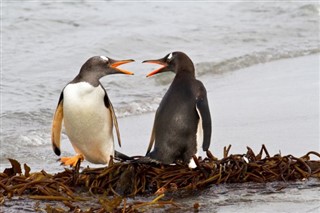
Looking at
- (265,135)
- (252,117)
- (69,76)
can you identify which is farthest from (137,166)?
(69,76)

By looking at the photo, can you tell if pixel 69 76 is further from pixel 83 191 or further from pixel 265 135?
pixel 83 191

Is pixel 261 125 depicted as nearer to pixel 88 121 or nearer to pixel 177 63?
pixel 177 63

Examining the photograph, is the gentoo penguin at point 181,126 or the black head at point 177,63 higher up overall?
the black head at point 177,63

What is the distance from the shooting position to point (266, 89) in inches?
448

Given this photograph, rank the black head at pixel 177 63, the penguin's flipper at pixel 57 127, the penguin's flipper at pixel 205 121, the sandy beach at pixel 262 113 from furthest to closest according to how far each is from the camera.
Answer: the sandy beach at pixel 262 113
the penguin's flipper at pixel 57 127
the black head at pixel 177 63
the penguin's flipper at pixel 205 121

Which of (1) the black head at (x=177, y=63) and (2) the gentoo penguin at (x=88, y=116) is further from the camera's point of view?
(2) the gentoo penguin at (x=88, y=116)

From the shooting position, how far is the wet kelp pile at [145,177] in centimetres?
591

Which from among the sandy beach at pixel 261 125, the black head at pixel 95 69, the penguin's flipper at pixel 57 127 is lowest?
the sandy beach at pixel 261 125

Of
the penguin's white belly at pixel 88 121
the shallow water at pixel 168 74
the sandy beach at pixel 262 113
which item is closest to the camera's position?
the penguin's white belly at pixel 88 121

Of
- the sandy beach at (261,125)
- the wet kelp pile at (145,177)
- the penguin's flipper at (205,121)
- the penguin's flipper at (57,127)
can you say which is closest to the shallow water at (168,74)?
the sandy beach at (261,125)

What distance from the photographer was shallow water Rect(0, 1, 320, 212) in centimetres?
877

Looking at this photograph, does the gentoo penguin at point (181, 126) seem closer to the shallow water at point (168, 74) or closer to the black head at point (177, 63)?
the black head at point (177, 63)

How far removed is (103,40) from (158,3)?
4.58m

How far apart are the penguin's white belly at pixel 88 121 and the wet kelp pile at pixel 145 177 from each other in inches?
36.1
